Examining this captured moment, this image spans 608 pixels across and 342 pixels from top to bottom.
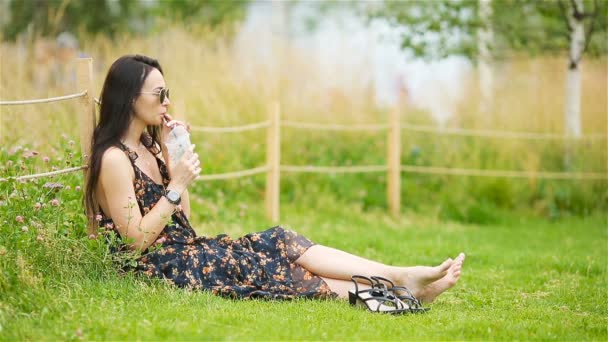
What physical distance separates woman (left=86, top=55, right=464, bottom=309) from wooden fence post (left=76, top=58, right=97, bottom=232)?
5.1 inches

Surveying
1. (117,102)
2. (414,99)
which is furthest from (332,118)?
(117,102)

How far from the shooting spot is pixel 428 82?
35.4 feet

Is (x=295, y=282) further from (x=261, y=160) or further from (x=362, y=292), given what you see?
(x=261, y=160)

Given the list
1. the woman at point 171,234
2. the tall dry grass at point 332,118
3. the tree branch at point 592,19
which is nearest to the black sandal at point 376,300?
the woman at point 171,234

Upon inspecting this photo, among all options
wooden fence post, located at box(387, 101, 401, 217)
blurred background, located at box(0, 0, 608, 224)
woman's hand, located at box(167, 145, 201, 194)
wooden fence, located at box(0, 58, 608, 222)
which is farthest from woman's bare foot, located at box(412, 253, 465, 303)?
wooden fence post, located at box(387, 101, 401, 217)

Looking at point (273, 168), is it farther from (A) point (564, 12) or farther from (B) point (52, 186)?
(A) point (564, 12)

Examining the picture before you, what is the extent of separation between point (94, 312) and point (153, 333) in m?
0.33

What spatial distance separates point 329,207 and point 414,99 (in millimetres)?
2637

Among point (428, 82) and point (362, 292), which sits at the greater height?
point (428, 82)

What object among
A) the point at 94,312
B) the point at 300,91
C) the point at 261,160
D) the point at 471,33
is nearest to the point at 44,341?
the point at 94,312

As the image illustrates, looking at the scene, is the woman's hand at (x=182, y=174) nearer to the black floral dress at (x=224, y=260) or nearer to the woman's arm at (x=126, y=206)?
the woman's arm at (x=126, y=206)

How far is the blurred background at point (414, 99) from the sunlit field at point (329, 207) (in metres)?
0.03

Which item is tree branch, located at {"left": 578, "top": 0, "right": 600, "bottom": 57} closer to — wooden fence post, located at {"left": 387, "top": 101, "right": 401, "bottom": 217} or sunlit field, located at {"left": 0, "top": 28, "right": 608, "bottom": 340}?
sunlit field, located at {"left": 0, "top": 28, "right": 608, "bottom": 340}

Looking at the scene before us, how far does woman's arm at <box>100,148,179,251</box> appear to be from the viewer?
410 centimetres
